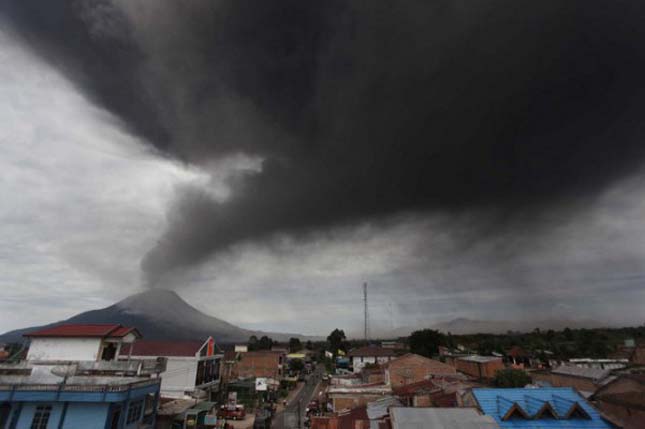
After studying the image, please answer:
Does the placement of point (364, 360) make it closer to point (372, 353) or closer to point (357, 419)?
point (372, 353)

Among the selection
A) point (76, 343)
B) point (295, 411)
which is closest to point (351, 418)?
point (295, 411)

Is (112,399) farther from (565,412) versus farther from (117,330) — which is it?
(565,412)

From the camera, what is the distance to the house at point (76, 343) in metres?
32.2

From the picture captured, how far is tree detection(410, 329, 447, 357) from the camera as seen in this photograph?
99.2 metres

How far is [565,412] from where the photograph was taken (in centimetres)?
2458

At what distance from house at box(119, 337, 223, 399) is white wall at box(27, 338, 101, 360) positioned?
32.9 feet

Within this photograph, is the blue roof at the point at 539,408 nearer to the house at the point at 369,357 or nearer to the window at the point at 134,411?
the window at the point at 134,411

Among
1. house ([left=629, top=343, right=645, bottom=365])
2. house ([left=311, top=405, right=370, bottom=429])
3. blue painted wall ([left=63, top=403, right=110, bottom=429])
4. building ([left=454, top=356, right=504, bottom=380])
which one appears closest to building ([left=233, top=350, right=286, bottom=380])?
building ([left=454, top=356, right=504, bottom=380])

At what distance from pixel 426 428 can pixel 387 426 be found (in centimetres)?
476

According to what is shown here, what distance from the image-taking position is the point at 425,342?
10219cm

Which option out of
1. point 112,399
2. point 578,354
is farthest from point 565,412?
point 578,354

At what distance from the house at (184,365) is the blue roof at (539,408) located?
117 feet

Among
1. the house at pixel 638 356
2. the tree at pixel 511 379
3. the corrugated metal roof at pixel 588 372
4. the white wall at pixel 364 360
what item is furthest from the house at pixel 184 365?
the house at pixel 638 356

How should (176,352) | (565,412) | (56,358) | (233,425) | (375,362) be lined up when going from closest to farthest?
(565,412) < (56,358) < (233,425) < (176,352) < (375,362)
